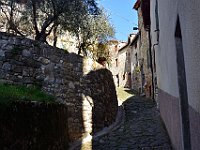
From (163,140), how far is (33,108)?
460 cm

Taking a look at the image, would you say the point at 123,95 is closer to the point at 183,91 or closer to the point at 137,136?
the point at 137,136

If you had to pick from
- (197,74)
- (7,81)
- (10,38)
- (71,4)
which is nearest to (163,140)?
(7,81)

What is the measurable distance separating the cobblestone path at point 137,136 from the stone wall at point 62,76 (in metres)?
0.74

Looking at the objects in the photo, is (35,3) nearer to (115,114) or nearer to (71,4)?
(71,4)

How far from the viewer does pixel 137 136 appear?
9422 millimetres

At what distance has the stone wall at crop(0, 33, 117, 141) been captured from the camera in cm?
902

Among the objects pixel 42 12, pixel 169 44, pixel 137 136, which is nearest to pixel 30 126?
pixel 169 44

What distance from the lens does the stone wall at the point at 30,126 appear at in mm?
4094

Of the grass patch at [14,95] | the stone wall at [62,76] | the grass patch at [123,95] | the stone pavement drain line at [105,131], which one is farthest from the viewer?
the grass patch at [123,95]

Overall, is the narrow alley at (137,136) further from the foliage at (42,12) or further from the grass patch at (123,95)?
the foliage at (42,12)

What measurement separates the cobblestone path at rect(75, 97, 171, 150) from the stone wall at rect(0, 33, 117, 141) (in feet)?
2.44

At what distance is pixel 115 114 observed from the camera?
12.6 m

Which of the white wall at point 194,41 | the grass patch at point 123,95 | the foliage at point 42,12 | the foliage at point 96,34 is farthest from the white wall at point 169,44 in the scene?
the foliage at point 96,34

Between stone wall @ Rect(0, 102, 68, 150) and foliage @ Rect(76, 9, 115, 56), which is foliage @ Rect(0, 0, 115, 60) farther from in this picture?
stone wall @ Rect(0, 102, 68, 150)
